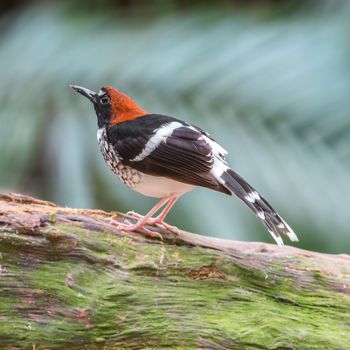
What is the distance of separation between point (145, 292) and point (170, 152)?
0.68 metres

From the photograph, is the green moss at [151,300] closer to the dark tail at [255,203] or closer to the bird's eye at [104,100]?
the dark tail at [255,203]

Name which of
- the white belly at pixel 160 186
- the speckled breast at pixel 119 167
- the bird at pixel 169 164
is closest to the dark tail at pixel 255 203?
the bird at pixel 169 164

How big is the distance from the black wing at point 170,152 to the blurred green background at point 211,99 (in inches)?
54.0

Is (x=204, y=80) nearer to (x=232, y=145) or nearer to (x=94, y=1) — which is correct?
(x=232, y=145)

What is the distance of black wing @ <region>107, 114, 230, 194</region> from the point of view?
377 cm

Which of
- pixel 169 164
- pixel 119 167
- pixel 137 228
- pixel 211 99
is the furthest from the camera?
pixel 211 99

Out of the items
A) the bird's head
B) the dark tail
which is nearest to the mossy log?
the dark tail

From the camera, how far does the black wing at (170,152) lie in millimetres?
3766

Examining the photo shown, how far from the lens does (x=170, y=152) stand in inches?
151

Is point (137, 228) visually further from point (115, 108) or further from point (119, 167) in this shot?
point (115, 108)

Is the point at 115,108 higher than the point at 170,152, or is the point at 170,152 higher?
the point at 115,108

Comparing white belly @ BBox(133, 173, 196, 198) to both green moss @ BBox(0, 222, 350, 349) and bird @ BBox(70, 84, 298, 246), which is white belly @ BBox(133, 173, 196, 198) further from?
green moss @ BBox(0, 222, 350, 349)

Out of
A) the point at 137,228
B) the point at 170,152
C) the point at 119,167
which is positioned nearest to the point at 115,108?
the point at 119,167

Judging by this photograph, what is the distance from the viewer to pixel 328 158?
5.74 metres
